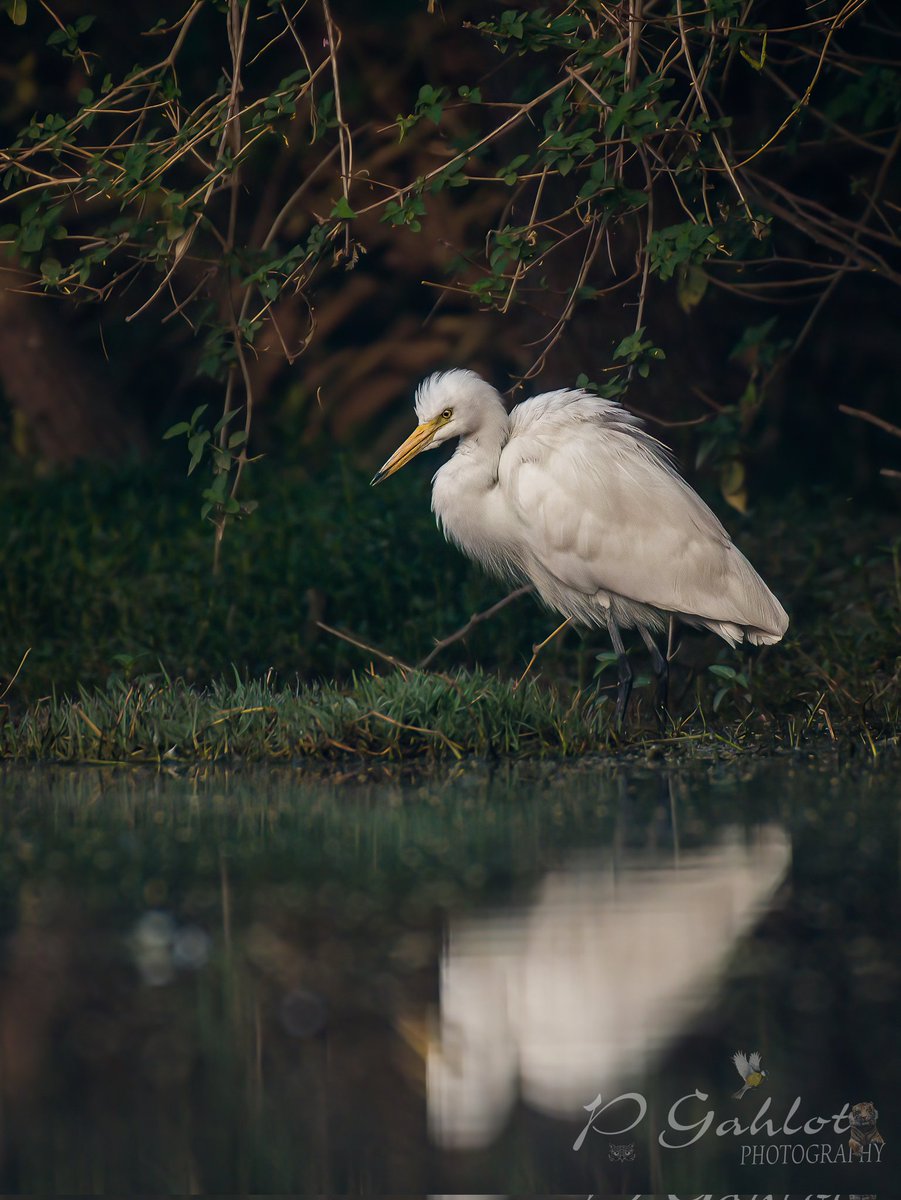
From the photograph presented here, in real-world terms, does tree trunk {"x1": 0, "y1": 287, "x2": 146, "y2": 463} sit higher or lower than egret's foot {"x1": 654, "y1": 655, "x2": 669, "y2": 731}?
lower

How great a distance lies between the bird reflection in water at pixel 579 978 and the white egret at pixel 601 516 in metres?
2.34

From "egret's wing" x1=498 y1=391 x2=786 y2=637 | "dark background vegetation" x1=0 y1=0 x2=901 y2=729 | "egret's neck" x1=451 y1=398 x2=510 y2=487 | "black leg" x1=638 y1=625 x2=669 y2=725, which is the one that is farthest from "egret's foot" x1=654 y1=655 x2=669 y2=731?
"egret's neck" x1=451 y1=398 x2=510 y2=487

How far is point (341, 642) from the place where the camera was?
327 inches

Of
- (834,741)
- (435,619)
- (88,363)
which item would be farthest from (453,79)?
(834,741)

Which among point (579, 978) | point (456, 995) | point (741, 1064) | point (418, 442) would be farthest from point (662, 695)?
point (741, 1064)

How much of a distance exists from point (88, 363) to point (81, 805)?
755cm

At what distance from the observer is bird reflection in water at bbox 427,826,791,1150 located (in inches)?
113

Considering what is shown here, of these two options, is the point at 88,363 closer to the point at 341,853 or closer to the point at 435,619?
the point at 435,619

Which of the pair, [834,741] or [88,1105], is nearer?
[88,1105]

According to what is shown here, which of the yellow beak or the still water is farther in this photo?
the yellow beak

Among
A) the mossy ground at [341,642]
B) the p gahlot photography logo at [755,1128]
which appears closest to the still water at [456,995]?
the p gahlot photography logo at [755,1128]

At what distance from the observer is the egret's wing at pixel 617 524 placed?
6.73 m

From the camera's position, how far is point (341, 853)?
186 inches

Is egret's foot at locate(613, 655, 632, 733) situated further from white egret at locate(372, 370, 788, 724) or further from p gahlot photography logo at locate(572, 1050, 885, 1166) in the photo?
p gahlot photography logo at locate(572, 1050, 885, 1166)
